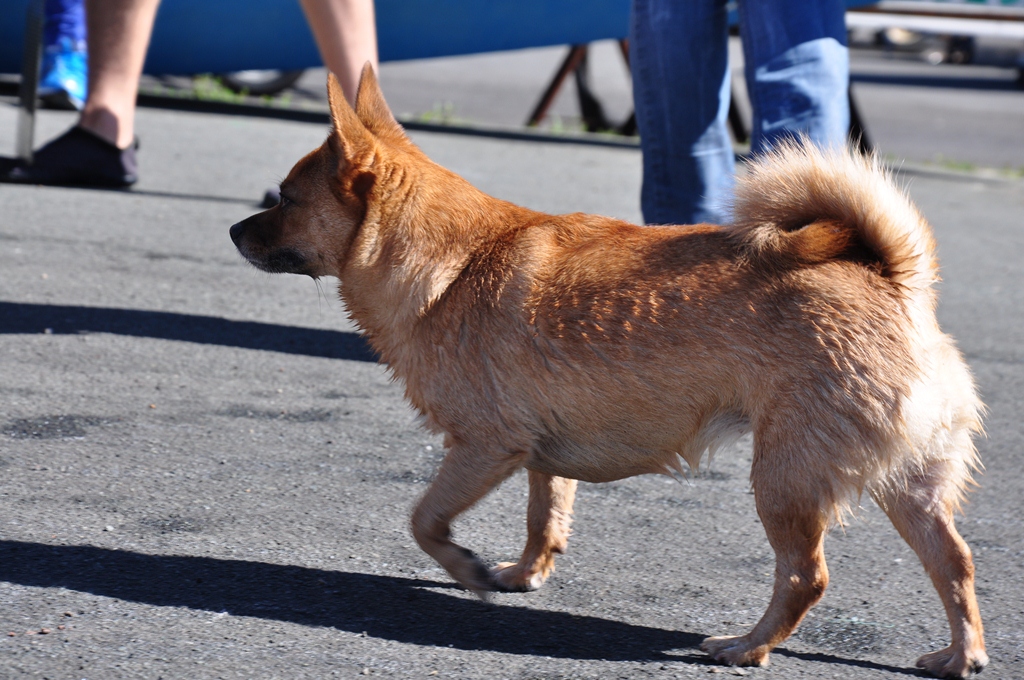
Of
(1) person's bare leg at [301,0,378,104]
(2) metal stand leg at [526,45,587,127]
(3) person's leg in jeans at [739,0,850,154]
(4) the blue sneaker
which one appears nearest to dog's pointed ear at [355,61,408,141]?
(3) person's leg in jeans at [739,0,850,154]

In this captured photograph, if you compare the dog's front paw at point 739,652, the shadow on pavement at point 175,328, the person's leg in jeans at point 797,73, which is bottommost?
the shadow on pavement at point 175,328

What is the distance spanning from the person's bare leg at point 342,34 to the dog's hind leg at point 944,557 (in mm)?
2936

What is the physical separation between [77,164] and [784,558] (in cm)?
401

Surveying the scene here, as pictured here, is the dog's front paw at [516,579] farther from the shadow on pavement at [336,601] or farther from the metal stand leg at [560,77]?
the metal stand leg at [560,77]

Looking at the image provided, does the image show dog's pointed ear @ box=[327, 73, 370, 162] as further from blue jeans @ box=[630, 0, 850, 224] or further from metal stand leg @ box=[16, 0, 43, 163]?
metal stand leg @ box=[16, 0, 43, 163]

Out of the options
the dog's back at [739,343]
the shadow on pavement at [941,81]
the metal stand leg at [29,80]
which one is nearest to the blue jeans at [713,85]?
the dog's back at [739,343]

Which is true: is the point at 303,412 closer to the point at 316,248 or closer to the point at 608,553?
the point at 316,248

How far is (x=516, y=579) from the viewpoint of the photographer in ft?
8.43

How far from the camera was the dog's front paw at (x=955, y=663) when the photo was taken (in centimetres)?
227

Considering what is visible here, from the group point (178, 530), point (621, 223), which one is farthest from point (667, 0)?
point (178, 530)

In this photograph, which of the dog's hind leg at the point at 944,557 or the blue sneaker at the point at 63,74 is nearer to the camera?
the dog's hind leg at the point at 944,557

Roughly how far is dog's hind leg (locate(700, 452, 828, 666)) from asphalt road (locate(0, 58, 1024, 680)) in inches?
2.0

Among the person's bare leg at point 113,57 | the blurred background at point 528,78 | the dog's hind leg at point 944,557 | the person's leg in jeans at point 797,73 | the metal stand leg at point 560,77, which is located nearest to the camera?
the dog's hind leg at point 944,557

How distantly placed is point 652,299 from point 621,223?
0.35 meters
